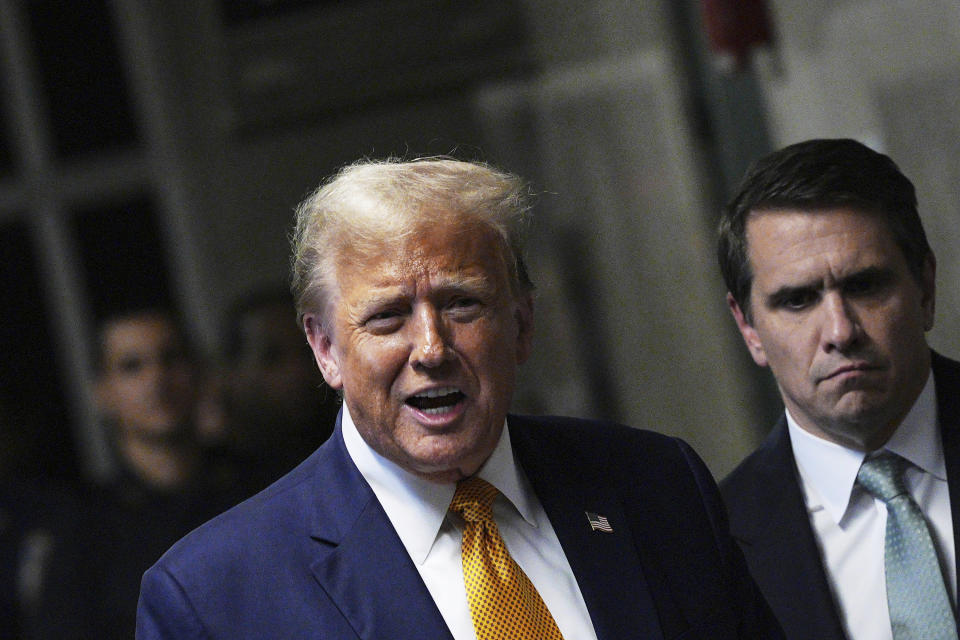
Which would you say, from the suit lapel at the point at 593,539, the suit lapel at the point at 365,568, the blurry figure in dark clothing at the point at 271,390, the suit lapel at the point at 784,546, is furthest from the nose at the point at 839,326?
the blurry figure in dark clothing at the point at 271,390

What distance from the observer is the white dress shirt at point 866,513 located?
2.36 m

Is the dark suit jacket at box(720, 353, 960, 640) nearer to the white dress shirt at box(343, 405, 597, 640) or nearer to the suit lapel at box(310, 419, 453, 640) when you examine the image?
the white dress shirt at box(343, 405, 597, 640)

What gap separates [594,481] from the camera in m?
2.36

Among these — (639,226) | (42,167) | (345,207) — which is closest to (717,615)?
(345,207)

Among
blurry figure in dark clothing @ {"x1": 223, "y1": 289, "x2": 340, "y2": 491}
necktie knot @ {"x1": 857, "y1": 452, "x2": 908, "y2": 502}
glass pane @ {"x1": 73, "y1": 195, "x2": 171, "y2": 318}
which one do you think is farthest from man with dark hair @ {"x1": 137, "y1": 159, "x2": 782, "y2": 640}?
glass pane @ {"x1": 73, "y1": 195, "x2": 171, "y2": 318}

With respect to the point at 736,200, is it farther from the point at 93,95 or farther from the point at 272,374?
the point at 93,95

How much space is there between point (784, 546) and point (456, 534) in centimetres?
59

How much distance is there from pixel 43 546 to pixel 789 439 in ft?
7.48

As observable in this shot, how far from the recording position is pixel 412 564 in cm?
214

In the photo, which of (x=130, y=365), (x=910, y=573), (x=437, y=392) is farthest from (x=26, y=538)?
(x=910, y=573)

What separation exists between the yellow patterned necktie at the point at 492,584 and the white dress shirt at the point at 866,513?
554mm

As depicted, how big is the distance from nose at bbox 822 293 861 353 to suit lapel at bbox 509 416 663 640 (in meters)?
0.43

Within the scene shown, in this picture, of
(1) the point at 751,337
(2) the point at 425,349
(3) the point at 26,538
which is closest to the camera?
(2) the point at 425,349

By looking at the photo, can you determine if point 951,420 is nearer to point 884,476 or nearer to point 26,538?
point 884,476
